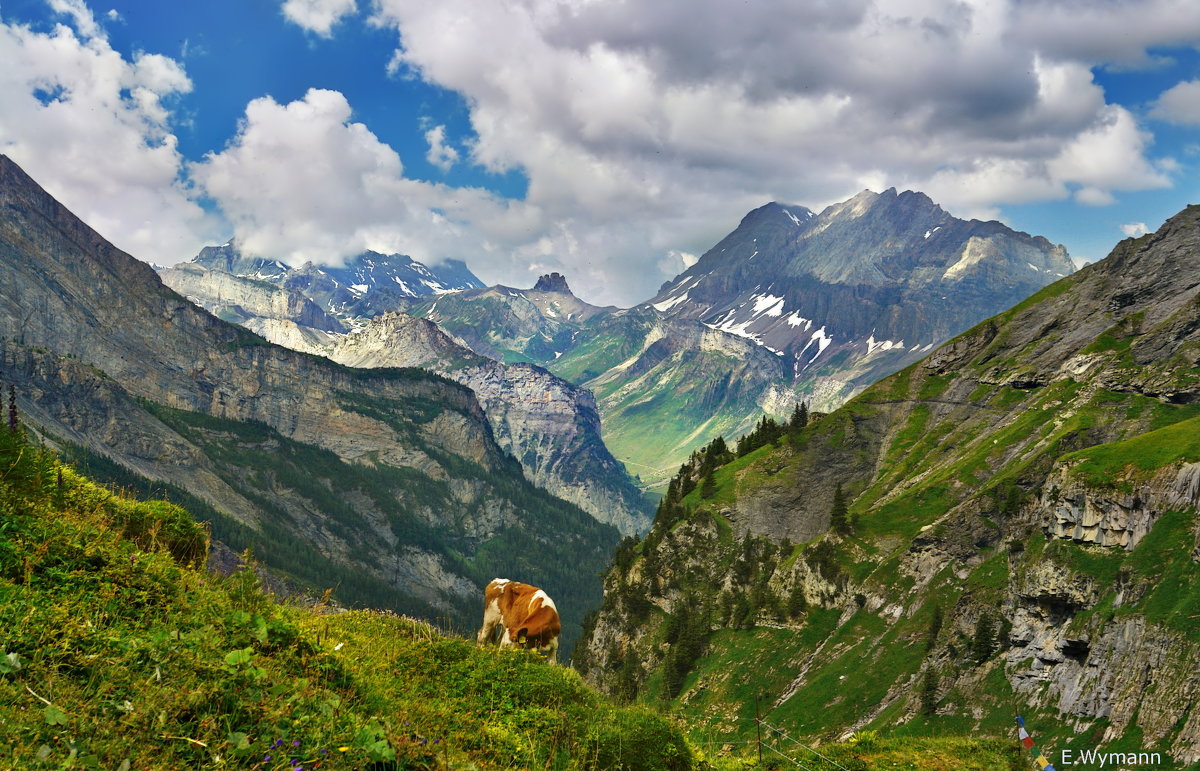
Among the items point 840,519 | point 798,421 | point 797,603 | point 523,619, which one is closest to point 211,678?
point 523,619

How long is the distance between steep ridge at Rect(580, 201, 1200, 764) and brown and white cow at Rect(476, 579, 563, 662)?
3330 mm

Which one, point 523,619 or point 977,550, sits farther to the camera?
point 977,550

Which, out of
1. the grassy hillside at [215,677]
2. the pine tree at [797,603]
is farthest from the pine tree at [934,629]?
the grassy hillside at [215,677]

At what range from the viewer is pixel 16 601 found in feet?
31.0

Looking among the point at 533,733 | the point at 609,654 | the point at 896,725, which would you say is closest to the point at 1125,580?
the point at 896,725

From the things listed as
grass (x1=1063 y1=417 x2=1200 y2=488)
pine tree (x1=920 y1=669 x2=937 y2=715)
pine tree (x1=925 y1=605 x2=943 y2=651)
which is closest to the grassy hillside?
pine tree (x1=920 y1=669 x2=937 y2=715)

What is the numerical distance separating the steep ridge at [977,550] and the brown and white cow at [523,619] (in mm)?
3330

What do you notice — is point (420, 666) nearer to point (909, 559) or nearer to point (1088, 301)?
point (909, 559)

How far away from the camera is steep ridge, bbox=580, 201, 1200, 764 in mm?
68000

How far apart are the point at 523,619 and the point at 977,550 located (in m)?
98.8

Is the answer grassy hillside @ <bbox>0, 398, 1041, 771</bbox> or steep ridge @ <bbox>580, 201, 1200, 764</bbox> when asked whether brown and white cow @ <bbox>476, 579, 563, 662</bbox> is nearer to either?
steep ridge @ <bbox>580, 201, 1200, 764</bbox>

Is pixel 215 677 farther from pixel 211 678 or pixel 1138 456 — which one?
pixel 1138 456

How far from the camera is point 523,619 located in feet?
77.6

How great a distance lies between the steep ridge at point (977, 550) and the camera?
223 feet
